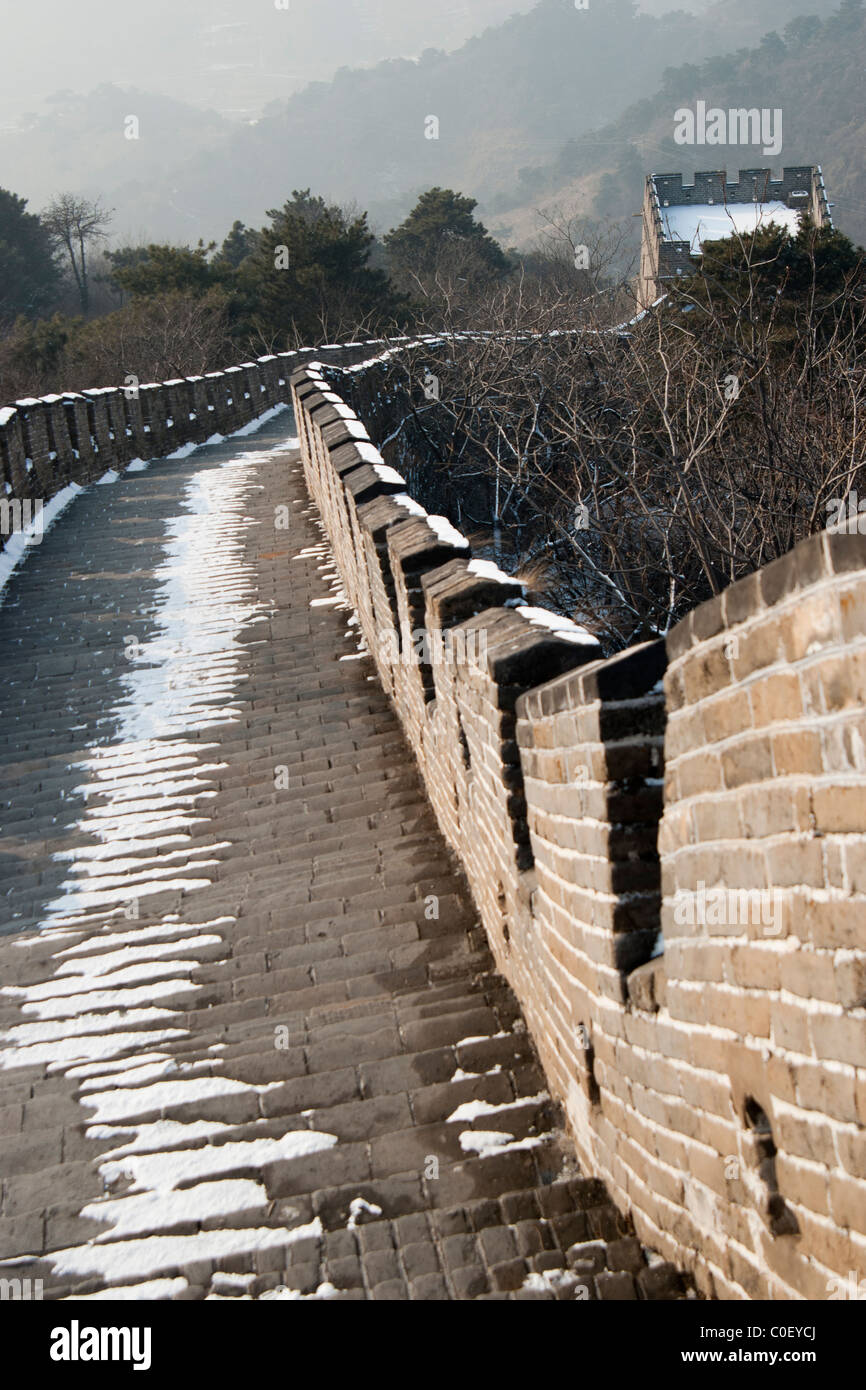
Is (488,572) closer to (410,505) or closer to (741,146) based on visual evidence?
(410,505)

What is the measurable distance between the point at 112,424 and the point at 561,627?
13797 millimetres

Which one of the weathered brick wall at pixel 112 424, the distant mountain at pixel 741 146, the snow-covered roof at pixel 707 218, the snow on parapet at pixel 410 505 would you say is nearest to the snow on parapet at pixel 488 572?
the snow on parapet at pixel 410 505

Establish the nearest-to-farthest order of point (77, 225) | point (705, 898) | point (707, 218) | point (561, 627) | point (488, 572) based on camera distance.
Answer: point (705, 898) < point (561, 627) < point (488, 572) < point (707, 218) < point (77, 225)

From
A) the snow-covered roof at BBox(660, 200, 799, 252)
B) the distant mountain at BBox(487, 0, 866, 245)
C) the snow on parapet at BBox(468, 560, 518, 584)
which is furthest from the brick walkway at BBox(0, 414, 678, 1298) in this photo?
the distant mountain at BBox(487, 0, 866, 245)

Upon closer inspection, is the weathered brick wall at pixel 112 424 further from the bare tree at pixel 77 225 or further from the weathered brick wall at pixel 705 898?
the bare tree at pixel 77 225

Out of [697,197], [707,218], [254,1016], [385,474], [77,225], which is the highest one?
[77,225]

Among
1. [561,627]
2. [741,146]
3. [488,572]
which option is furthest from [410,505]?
[741,146]

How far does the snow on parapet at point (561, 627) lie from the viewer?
11.8 ft

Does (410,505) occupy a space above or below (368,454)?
below

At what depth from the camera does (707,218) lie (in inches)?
1921

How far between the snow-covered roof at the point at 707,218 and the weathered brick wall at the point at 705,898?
42.7m

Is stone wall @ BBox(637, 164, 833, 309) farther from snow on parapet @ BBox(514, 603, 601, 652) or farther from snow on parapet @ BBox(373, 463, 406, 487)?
snow on parapet @ BBox(514, 603, 601, 652)

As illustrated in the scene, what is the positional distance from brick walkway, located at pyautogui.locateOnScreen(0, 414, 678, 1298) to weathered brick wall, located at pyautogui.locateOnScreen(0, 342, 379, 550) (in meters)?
5.38

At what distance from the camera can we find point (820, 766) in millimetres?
1786
